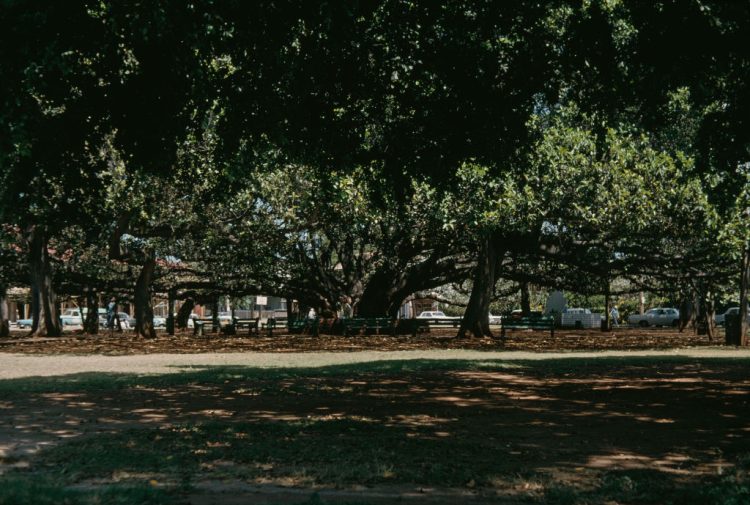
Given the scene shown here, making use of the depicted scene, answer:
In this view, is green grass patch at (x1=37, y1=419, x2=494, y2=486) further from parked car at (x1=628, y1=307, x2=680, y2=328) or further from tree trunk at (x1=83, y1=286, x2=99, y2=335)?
parked car at (x1=628, y1=307, x2=680, y2=328)

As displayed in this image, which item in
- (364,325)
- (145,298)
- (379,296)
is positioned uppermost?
(145,298)

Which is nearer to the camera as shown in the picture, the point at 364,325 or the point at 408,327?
the point at 364,325

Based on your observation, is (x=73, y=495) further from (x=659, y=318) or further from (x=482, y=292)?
(x=659, y=318)

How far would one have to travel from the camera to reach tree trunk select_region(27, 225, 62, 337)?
3291cm

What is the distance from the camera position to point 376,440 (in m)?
8.16

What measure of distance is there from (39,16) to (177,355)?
15.9 metres

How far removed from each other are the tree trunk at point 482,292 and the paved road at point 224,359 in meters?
6.96

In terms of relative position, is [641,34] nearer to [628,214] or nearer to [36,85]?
[36,85]

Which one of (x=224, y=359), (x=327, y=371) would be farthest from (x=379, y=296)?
(x=327, y=371)

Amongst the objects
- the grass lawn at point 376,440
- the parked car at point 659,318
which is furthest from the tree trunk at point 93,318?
the parked car at point 659,318

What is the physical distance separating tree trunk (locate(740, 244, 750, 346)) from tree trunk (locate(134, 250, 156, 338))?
825 inches

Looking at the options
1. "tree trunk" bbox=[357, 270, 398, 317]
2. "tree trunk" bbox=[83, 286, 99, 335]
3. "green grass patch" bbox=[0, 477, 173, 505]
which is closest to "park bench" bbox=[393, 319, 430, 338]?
"tree trunk" bbox=[357, 270, 398, 317]

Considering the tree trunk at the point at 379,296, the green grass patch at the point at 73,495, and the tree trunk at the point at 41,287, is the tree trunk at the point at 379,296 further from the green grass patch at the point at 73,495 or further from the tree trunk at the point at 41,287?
the green grass patch at the point at 73,495

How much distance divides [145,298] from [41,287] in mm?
5208
